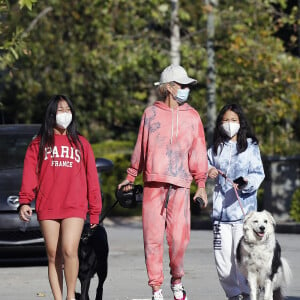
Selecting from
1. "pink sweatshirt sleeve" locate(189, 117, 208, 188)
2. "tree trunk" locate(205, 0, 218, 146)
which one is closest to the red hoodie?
"pink sweatshirt sleeve" locate(189, 117, 208, 188)

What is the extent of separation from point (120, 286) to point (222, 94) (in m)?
15.2

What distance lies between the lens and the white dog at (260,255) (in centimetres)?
949

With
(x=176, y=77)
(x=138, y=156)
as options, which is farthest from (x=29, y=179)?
(x=176, y=77)

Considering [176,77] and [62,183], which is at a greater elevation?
[176,77]

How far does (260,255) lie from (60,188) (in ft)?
5.62

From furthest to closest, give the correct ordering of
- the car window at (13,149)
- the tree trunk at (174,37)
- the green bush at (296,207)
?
1. the tree trunk at (174,37)
2. the green bush at (296,207)
3. the car window at (13,149)

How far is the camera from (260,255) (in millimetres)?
9570

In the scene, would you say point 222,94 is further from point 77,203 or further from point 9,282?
point 77,203

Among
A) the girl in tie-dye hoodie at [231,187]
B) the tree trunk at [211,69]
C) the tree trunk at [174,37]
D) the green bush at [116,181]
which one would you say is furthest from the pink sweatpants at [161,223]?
the green bush at [116,181]

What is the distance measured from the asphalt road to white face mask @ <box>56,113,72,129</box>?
2.30 meters

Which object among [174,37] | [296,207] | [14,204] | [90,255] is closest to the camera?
[90,255]

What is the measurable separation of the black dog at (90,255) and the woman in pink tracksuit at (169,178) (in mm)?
456

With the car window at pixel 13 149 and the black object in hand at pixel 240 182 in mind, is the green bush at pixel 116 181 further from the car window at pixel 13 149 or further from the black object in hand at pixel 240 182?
the black object in hand at pixel 240 182

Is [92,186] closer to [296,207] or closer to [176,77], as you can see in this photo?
[176,77]
